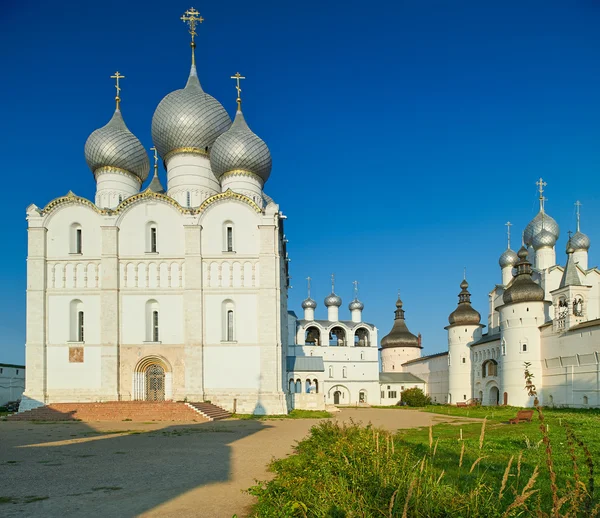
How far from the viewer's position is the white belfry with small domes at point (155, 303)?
26.3 metres

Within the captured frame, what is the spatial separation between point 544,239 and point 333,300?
21.5m

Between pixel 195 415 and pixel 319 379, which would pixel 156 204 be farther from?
pixel 319 379

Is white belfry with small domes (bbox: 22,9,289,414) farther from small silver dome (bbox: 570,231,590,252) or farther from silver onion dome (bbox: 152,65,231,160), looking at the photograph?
small silver dome (bbox: 570,231,590,252)

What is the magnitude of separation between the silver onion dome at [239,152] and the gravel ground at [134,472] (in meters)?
17.4

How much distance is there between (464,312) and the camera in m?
47.5

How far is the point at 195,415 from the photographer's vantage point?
22719 millimetres

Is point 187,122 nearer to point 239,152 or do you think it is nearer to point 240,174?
point 239,152

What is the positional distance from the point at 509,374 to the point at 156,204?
82.8ft

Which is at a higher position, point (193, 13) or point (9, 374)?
point (193, 13)

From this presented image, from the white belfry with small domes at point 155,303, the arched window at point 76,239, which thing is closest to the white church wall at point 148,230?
the white belfry with small domes at point 155,303

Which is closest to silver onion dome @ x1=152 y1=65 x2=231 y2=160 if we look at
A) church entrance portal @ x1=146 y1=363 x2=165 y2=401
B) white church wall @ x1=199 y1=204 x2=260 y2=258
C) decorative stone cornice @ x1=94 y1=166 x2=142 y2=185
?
decorative stone cornice @ x1=94 y1=166 x2=142 y2=185

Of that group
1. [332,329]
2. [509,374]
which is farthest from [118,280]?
[332,329]

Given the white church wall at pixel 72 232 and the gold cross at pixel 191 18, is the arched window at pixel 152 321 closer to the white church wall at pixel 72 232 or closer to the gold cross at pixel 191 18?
the white church wall at pixel 72 232

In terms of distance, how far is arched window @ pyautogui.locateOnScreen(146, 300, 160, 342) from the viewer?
27.0m
